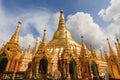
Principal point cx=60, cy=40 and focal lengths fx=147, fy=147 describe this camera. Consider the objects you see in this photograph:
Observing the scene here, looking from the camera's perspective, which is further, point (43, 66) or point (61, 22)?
point (61, 22)

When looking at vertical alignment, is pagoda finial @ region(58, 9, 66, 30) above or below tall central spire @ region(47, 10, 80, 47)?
above

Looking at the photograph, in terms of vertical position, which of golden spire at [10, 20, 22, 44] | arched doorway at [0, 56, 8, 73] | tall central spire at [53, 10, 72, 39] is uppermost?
tall central spire at [53, 10, 72, 39]

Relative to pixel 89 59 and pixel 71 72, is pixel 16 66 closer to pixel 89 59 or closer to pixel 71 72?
Result: pixel 71 72

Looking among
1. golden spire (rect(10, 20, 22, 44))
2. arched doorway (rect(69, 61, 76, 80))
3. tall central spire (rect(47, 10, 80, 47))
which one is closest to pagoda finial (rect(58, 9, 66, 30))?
tall central spire (rect(47, 10, 80, 47))

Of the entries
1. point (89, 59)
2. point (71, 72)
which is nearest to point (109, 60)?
point (89, 59)

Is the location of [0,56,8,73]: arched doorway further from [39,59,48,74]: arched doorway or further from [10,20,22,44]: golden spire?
[39,59,48,74]: arched doorway

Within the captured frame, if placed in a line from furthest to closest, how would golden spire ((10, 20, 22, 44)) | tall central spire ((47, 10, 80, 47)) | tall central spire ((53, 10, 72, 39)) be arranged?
tall central spire ((53, 10, 72, 39)) < tall central spire ((47, 10, 80, 47)) < golden spire ((10, 20, 22, 44))

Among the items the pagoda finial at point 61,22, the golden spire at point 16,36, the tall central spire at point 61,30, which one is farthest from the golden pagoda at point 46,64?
the pagoda finial at point 61,22

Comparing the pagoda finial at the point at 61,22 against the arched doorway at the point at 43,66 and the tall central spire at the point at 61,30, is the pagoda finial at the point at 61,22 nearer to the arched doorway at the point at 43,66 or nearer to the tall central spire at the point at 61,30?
the tall central spire at the point at 61,30

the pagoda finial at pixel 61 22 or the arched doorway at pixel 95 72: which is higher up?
the pagoda finial at pixel 61 22

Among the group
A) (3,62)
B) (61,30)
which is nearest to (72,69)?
(3,62)

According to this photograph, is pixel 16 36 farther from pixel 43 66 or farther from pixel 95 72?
pixel 95 72

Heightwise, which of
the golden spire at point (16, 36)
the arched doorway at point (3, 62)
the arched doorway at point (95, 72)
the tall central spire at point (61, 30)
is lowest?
the arched doorway at point (95, 72)

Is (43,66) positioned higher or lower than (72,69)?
higher
